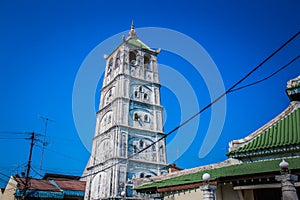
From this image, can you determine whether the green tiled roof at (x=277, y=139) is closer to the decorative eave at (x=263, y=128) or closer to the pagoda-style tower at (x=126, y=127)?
the decorative eave at (x=263, y=128)

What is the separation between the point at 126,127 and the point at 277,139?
2122cm

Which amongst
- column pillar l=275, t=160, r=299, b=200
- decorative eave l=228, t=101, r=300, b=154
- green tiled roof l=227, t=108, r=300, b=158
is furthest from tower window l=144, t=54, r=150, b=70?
column pillar l=275, t=160, r=299, b=200

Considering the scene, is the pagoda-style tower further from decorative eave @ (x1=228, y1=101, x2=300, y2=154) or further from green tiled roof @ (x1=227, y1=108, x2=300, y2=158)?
green tiled roof @ (x1=227, y1=108, x2=300, y2=158)

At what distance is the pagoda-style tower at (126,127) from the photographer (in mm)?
30906

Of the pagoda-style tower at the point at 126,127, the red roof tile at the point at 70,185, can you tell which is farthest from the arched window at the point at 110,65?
the red roof tile at the point at 70,185

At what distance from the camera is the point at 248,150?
50.3ft

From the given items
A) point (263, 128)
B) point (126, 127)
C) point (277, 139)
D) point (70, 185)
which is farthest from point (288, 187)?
point (70, 185)

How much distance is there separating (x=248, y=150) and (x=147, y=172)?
1920cm

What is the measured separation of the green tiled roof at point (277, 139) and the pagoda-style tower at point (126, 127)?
14.8 metres

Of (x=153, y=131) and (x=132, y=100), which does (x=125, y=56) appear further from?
(x=153, y=131)

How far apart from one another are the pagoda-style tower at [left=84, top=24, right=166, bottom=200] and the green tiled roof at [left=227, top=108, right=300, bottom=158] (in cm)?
1478

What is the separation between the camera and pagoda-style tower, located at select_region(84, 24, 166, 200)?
30.9 m

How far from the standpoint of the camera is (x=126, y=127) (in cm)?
3356

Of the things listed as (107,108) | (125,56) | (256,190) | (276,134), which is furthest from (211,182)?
(125,56)
